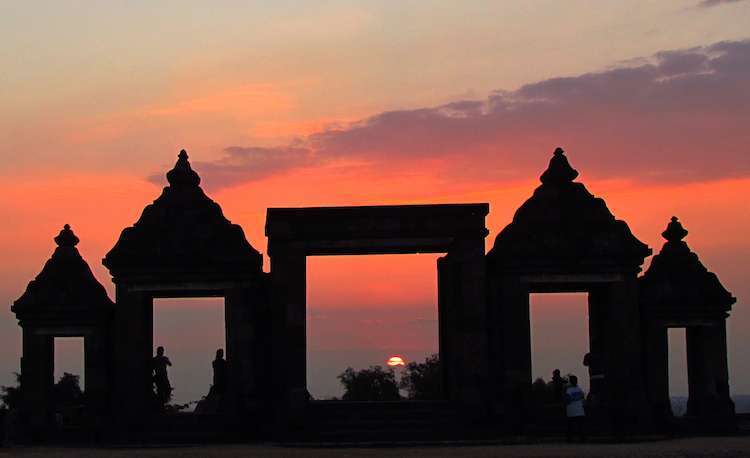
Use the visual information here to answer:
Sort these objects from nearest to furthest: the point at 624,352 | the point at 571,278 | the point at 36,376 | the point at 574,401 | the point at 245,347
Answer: the point at 574,401
the point at 245,347
the point at 571,278
the point at 624,352
the point at 36,376

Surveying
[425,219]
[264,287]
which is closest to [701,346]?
[425,219]

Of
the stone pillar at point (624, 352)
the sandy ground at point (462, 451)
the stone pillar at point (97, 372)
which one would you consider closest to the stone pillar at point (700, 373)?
the stone pillar at point (624, 352)

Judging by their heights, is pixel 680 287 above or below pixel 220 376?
above

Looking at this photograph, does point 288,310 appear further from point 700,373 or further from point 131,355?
point 700,373

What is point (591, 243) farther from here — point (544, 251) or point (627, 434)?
point (627, 434)

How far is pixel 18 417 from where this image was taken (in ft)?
133

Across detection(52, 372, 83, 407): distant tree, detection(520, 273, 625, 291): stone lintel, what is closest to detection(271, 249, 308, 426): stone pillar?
detection(520, 273, 625, 291): stone lintel

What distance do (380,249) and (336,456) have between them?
10.1 meters

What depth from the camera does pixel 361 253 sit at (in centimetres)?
3912

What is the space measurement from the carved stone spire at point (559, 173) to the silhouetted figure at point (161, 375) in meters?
10.7

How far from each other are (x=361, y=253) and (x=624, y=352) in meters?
7.00

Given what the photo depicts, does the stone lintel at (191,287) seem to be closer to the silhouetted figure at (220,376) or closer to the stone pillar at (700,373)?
the silhouetted figure at (220,376)

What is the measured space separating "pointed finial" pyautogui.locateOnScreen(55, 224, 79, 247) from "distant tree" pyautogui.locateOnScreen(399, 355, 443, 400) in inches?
1120

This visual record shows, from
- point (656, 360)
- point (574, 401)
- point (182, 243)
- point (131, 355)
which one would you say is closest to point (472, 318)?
point (574, 401)
